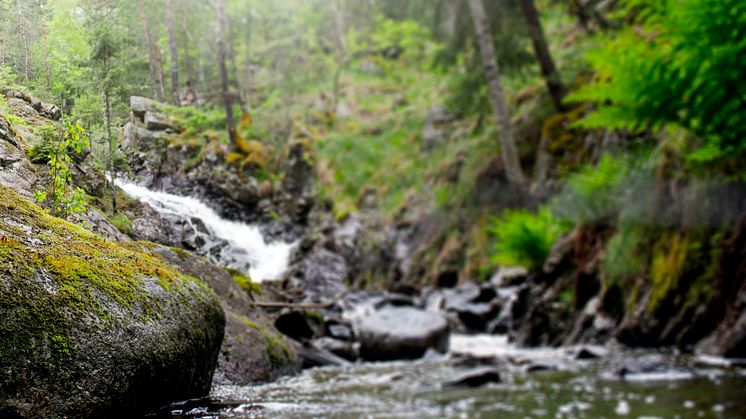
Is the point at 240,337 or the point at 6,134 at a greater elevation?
the point at 6,134

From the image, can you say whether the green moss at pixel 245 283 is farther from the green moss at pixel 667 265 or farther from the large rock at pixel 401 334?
the green moss at pixel 667 265

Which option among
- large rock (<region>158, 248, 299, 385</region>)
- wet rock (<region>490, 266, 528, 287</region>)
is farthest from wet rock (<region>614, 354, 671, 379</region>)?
wet rock (<region>490, 266, 528, 287</region>)

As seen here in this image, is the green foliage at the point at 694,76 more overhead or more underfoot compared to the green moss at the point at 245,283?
more overhead

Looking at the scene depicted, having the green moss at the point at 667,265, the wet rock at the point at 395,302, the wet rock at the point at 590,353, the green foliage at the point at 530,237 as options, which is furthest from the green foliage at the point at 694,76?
the wet rock at the point at 395,302

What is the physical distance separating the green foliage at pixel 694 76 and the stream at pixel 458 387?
1940mm

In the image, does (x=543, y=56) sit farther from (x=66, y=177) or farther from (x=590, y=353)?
(x=66, y=177)

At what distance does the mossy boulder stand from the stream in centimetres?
12

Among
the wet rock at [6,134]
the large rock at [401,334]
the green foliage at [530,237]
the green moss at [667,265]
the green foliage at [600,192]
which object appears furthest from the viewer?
the green foliage at [530,237]

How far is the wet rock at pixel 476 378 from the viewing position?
5039mm

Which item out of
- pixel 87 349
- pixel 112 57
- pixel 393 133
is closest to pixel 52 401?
pixel 87 349

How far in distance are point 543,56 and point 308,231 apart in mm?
9404

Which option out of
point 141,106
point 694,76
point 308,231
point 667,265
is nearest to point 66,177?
point 141,106

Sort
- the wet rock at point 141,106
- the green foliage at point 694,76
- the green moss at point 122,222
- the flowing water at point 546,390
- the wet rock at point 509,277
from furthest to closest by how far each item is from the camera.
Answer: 1. the wet rock at point 509,277
2. the green foliage at point 694,76
3. the flowing water at point 546,390
4. the wet rock at point 141,106
5. the green moss at point 122,222

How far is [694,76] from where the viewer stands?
4.63 m
